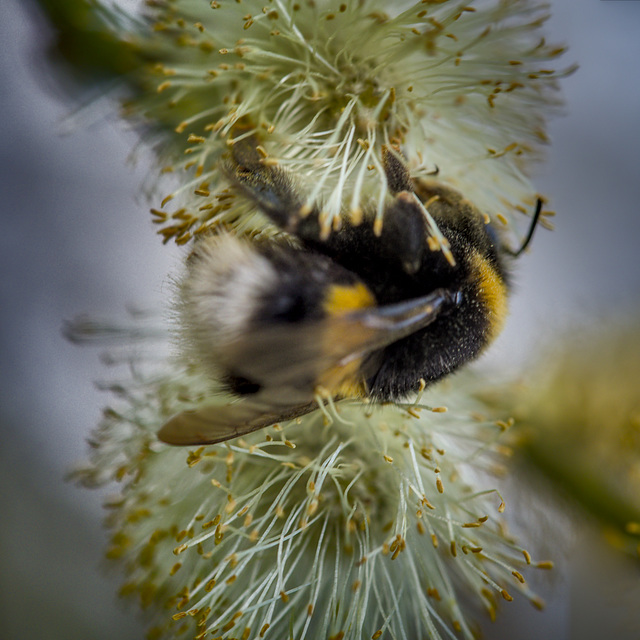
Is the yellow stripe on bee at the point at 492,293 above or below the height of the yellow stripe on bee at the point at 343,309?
below

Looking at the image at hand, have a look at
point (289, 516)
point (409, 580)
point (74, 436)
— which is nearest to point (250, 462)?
point (289, 516)

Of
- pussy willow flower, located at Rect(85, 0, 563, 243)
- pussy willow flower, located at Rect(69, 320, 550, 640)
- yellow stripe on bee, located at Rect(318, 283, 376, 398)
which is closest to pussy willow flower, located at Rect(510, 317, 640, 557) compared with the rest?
pussy willow flower, located at Rect(69, 320, 550, 640)

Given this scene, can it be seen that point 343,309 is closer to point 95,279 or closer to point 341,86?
point 341,86

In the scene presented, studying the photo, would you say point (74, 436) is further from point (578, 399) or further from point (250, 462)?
point (578, 399)

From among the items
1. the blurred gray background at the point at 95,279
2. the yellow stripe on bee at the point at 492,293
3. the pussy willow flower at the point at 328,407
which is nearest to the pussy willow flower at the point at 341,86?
the pussy willow flower at the point at 328,407

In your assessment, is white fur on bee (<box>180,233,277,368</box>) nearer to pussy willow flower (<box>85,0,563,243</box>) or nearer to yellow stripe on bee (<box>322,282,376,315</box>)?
yellow stripe on bee (<box>322,282,376,315</box>)

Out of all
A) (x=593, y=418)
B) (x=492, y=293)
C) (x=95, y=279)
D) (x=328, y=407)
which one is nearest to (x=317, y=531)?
(x=328, y=407)

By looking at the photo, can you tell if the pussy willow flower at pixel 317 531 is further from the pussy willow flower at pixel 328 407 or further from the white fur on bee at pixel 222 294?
the white fur on bee at pixel 222 294
